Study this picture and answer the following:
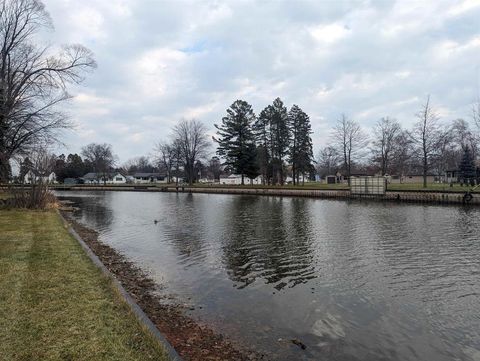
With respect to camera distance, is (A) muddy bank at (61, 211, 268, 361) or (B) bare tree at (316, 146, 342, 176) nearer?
(A) muddy bank at (61, 211, 268, 361)

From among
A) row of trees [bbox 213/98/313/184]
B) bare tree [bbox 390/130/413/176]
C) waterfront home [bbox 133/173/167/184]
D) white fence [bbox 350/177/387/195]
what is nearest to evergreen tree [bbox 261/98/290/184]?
row of trees [bbox 213/98/313/184]

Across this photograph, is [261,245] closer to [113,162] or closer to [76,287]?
[76,287]

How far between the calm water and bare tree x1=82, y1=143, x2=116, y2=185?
341 feet

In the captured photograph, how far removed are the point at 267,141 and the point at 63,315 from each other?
225ft

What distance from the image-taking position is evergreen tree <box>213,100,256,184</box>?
7350 cm

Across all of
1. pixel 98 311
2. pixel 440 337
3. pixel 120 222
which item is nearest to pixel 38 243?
pixel 98 311

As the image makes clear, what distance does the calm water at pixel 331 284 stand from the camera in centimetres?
679

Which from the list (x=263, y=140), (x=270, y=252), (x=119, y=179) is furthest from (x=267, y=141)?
(x=119, y=179)

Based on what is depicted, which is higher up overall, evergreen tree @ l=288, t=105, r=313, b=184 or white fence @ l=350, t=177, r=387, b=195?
evergreen tree @ l=288, t=105, r=313, b=184

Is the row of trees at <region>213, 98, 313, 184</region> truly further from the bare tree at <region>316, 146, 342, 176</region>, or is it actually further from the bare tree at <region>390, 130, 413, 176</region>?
the bare tree at <region>316, 146, 342, 176</region>

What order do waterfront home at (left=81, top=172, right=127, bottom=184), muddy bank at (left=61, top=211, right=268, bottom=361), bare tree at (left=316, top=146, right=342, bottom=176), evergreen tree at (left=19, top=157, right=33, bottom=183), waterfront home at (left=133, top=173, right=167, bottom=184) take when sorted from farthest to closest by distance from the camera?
waterfront home at (left=133, top=173, right=167, bottom=184)
waterfront home at (left=81, top=172, right=127, bottom=184)
bare tree at (left=316, top=146, right=342, bottom=176)
evergreen tree at (left=19, top=157, right=33, bottom=183)
muddy bank at (left=61, top=211, right=268, bottom=361)

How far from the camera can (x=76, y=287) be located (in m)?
7.38

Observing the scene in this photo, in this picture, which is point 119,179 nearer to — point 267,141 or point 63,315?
point 267,141

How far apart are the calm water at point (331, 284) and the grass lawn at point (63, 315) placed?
2245mm
